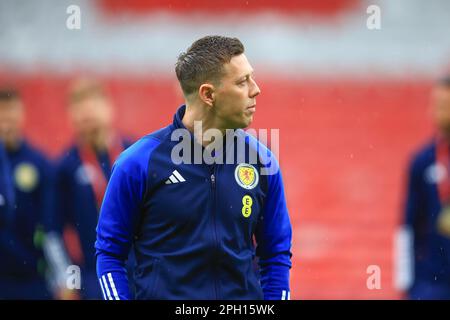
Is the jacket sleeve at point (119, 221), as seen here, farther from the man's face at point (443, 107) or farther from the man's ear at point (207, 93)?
the man's face at point (443, 107)

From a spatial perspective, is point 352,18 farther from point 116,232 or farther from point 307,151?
point 116,232

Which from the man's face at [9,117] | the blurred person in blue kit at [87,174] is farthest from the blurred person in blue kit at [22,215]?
the blurred person in blue kit at [87,174]

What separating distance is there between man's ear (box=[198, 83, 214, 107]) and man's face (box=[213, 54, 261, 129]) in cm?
3

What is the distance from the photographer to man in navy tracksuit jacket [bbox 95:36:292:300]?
3619 mm

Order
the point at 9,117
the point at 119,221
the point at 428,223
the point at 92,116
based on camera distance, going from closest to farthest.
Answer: the point at 119,221, the point at 428,223, the point at 92,116, the point at 9,117

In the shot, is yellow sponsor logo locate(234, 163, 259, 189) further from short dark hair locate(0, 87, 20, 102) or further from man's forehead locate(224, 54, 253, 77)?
short dark hair locate(0, 87, 20, 102)

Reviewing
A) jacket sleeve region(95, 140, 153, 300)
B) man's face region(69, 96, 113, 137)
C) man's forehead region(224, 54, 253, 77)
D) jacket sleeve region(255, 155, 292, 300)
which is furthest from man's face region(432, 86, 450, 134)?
jacket sleeve region(95, 140, 153, 300)

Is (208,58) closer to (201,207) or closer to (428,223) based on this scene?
(201,207)

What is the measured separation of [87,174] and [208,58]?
3.16 meters

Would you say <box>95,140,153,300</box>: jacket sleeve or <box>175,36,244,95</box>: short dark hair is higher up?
<box>175,36,244,95</box>: short dark hair

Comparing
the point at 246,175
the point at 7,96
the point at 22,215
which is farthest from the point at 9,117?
the point at 246,175

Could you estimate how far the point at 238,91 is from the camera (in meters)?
3.71

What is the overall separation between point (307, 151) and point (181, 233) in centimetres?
714

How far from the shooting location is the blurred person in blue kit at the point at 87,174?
6516mm
